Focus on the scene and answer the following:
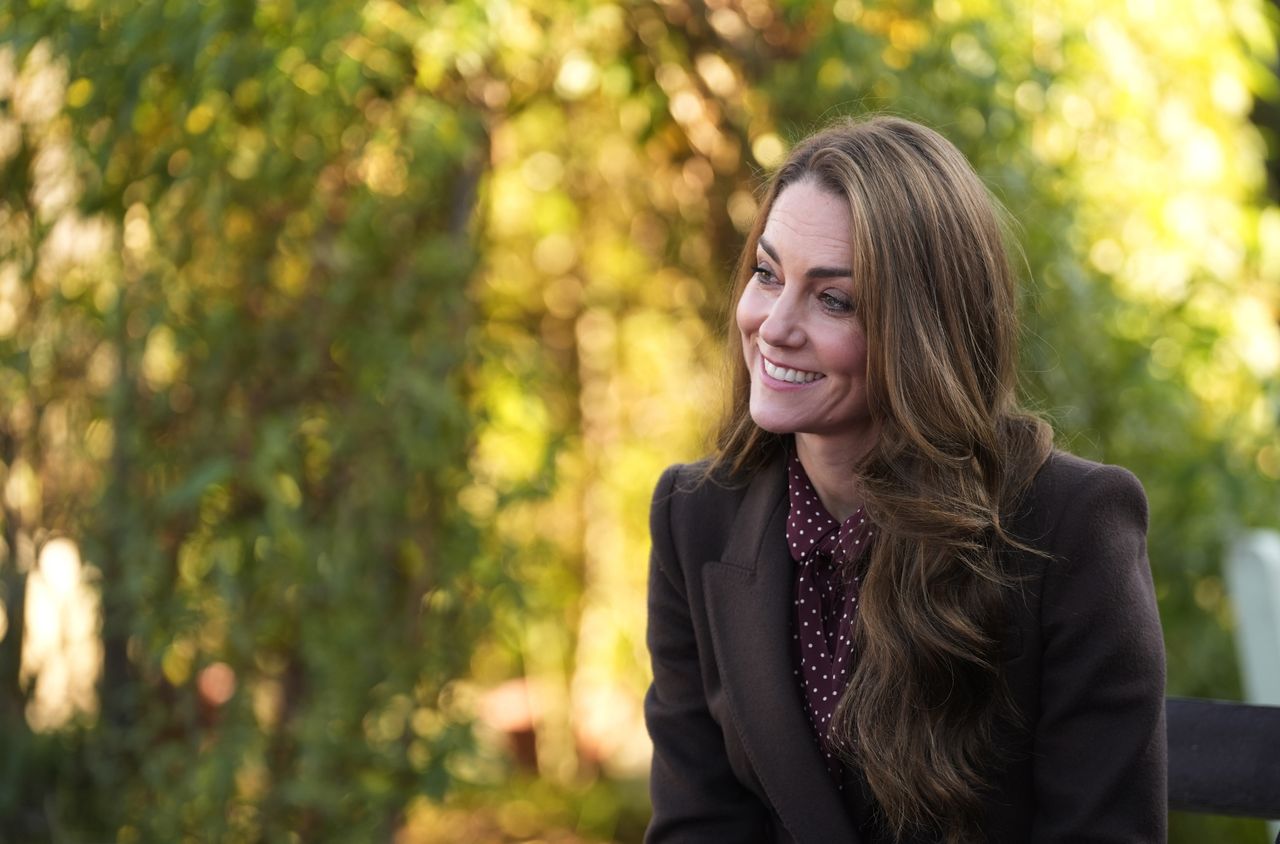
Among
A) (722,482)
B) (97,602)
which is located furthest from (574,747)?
(722,482)

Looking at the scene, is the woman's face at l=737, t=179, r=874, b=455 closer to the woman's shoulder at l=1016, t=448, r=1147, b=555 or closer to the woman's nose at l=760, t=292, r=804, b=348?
the woman's nose at l=760, t=292, r=804, b=348

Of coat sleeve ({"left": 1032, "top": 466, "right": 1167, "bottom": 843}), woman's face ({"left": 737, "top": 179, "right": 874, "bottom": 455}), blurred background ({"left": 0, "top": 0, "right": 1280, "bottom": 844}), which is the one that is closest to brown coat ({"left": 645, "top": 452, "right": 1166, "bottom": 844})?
coat sleeve ({"left": 1032, "top": 466, "right": 1167, "bottom": 843})

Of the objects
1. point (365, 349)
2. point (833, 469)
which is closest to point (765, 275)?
point (833, 469)

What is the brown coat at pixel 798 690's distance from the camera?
5.42 feet

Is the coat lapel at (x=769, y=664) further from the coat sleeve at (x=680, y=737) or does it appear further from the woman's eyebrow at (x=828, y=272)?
the woman's eyebrow at (x=828, y=272)

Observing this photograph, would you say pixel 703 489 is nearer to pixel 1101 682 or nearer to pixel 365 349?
pixel 1101 682

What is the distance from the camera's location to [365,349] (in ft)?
9.22

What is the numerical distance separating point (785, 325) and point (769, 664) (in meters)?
0.43

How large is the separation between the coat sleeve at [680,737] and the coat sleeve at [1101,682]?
0.42 metres

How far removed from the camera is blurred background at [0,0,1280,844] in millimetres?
2730

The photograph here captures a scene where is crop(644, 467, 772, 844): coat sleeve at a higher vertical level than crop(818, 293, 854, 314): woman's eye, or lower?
→ lower

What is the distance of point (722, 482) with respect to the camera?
204cm

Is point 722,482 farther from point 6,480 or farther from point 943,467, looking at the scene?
point 6,480

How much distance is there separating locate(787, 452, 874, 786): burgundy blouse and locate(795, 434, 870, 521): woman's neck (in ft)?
0.05
